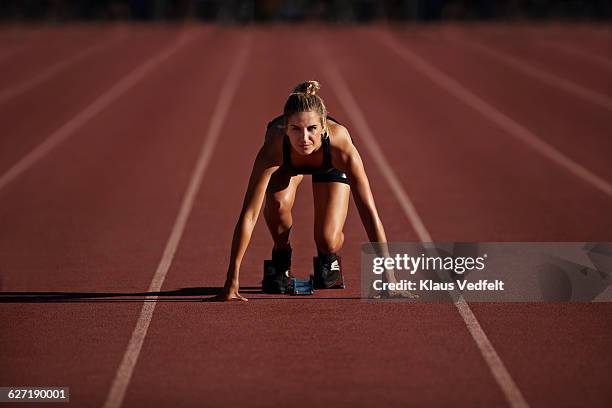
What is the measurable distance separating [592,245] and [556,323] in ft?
8.60

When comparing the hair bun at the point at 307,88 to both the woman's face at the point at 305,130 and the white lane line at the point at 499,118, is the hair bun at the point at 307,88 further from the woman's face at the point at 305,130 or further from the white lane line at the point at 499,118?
the white lane line at the point at 499,118

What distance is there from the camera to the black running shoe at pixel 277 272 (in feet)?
28.0

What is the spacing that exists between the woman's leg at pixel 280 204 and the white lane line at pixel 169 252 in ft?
3.08

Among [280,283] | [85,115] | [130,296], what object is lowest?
[130,296]

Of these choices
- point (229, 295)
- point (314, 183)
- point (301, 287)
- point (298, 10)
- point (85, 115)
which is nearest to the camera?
point (229, 295)

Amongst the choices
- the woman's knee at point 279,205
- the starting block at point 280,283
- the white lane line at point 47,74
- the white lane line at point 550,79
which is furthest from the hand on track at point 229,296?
the white lane line at point 47,74

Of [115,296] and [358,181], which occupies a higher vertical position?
[358,181]

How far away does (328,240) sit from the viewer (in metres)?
8.52

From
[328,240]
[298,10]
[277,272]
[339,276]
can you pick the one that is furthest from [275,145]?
[298,10]

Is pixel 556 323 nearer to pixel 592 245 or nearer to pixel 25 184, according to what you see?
pixel 592 245

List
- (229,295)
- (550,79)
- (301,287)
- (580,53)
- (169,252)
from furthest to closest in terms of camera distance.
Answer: (580,53), (550,79), (169,252), (301,287), (229,295)

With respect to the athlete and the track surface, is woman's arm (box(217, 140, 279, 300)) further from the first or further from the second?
the track surface

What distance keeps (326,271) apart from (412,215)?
345 cm

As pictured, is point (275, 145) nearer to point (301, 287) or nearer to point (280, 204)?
point (280, 204)
